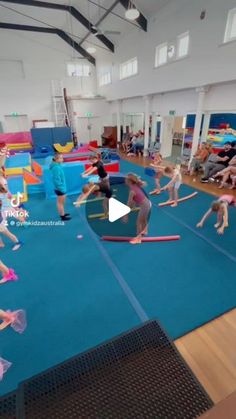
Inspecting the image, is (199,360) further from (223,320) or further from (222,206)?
(222,206)

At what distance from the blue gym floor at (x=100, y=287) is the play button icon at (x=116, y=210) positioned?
0.81 m

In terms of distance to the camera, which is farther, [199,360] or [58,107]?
[58,107]

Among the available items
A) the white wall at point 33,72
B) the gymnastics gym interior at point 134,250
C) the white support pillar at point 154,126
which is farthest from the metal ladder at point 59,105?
the white support pillar at point 154,126

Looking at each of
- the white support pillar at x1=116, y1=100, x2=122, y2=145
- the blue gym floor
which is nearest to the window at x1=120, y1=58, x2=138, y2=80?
the white support pillar at x1=116, y1=100, x2=122, y2=145

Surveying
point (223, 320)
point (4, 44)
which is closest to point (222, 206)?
point (223, 320)

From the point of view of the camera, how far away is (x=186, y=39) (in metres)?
8.14

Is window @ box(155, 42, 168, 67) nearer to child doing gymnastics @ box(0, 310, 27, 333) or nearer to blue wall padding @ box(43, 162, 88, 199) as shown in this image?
blue wall padding @ box(43, 162, 88, 199)

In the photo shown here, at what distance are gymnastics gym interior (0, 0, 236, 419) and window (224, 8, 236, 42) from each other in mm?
29

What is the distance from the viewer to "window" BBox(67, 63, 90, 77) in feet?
49.2

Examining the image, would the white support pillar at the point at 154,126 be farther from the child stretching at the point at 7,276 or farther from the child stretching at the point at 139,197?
the child stretching at the point at 7,276

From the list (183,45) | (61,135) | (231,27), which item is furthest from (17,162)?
(231,27)

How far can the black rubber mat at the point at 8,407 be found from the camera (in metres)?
1.02

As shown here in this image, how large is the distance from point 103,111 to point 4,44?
22.8ft

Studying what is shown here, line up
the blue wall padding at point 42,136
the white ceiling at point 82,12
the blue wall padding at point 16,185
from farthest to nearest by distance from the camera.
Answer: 1. the blue wall padding at point 42,136
2. the white ceiling at point 82,12
3. the blue wall padding at point 16,185
